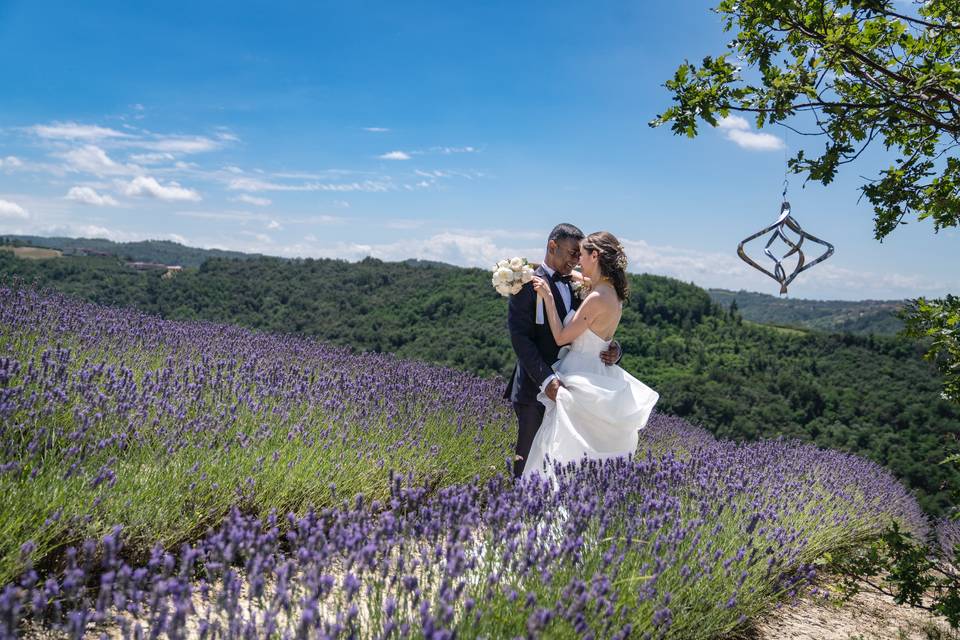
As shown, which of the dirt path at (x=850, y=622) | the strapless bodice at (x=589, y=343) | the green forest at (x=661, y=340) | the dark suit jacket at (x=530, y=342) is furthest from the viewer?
the green forest at (x=661, y=340)

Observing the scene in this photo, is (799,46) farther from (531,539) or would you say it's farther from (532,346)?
(531,539)

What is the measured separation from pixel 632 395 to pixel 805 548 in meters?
1.44

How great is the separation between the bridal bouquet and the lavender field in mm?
1008

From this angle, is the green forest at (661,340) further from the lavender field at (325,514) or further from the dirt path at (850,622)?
the lavender field at (325,514)

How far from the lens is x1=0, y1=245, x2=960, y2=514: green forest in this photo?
1834 cm

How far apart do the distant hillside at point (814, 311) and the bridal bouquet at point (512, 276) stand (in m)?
95.3

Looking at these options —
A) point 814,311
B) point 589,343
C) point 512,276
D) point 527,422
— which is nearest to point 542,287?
point 512,276

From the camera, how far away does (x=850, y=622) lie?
3391 millimetres

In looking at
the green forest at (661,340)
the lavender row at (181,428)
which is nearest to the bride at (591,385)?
the lavender row at (181,428)

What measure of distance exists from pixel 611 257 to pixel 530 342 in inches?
26.9

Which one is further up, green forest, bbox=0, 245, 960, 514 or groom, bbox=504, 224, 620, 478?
groom, bbox=504, 224, 620, 478

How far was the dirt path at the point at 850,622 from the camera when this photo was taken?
3.02 metres

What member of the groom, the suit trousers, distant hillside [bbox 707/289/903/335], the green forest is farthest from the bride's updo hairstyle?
distant hillside [bbox 707/289/903/335]

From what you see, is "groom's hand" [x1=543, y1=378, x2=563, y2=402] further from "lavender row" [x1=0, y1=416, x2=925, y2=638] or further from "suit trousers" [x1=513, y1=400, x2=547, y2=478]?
"lavender row" [x1=0, y1=416, x2=925, y2=638]
